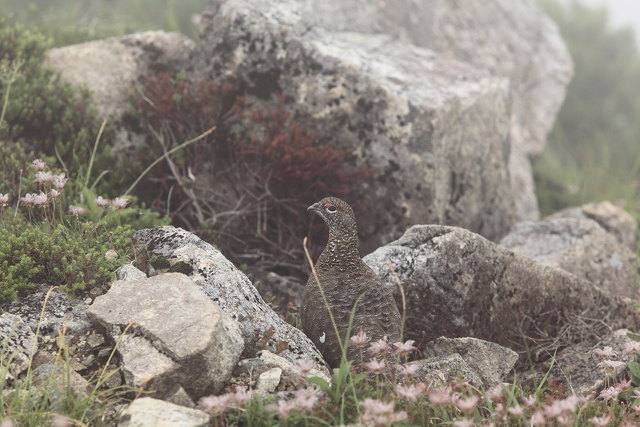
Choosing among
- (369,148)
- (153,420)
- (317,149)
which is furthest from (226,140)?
(153,420)

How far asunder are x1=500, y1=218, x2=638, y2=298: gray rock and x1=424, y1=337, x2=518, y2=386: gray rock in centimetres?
228

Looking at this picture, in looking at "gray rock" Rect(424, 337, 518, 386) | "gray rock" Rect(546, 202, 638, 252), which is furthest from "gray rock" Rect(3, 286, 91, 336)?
"gray rock" Rect(546, 202, 638, 252)

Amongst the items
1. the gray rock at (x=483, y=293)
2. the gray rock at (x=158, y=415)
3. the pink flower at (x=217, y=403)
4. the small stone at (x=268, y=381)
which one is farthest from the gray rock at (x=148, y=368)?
the gray rock at (x=483, y=293)

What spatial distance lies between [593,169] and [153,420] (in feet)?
35.5

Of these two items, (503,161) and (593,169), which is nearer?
(503,161)

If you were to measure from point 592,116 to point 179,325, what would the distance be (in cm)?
1558

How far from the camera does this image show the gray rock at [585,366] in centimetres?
512

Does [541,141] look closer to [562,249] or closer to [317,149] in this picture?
[562,249]

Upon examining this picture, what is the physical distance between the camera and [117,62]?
823cm

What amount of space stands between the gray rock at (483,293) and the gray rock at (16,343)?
9.22ft

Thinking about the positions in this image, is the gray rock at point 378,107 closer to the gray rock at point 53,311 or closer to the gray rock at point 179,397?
the gray rock at point 53,311

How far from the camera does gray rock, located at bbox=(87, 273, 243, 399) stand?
12.7 feet

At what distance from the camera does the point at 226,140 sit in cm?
758

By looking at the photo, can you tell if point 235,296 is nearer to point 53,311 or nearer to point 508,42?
point 53,311
